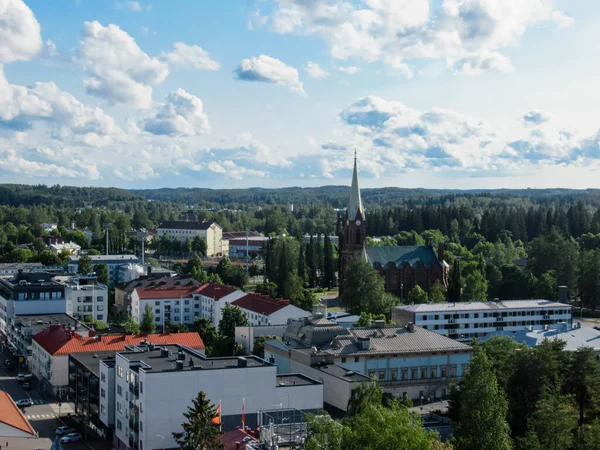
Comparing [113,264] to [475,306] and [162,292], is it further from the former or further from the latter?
[475,306]

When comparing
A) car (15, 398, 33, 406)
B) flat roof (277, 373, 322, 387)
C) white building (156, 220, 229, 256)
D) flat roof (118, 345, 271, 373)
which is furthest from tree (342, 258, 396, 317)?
Result: white building (156, 220, 229, 256)

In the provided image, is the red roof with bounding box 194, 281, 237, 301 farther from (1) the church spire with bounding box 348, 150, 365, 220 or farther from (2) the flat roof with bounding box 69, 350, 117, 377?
(2) the flat roof with bounding box 69, 350, 117, 377

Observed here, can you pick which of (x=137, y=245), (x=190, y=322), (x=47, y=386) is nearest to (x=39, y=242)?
(x=137, y=245)

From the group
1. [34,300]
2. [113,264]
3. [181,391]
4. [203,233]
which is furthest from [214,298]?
[203,233]

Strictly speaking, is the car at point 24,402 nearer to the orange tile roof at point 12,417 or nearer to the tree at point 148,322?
the orange tile roof at point 12,417

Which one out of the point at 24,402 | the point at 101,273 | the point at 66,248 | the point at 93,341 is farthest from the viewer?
the point at 66,248
